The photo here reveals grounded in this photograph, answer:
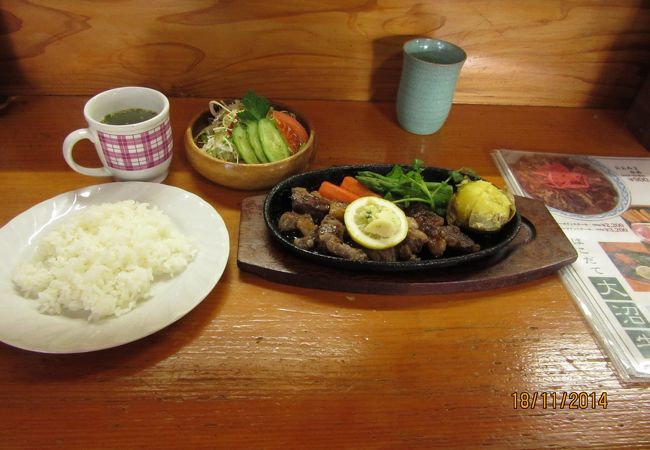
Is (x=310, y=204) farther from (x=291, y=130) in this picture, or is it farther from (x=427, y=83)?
(x=427, y=83)

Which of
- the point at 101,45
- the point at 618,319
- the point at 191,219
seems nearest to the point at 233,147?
the point at 191,219

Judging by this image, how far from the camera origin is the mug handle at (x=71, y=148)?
1.19 meters

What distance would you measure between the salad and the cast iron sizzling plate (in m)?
Answer: 0.12

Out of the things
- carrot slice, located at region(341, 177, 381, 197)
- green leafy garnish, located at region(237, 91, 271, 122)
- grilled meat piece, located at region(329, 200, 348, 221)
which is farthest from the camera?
green leafy garnish, located at region(237, 91, 271, 122)

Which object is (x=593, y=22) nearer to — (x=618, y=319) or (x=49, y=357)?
(x=618, y=319)

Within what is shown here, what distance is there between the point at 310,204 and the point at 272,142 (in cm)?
27

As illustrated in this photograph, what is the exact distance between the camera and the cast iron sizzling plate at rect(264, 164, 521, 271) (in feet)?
3.42

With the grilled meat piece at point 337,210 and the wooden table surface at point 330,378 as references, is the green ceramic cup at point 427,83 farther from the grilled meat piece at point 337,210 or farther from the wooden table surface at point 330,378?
the wooden table surface at point 330,378

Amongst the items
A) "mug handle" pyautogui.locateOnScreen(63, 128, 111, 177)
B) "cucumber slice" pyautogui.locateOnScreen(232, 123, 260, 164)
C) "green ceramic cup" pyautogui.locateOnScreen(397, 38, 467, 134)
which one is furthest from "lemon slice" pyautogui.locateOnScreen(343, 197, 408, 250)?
"mug handle" pyautogui.locateOnScreen(63, 128, 111, 177)

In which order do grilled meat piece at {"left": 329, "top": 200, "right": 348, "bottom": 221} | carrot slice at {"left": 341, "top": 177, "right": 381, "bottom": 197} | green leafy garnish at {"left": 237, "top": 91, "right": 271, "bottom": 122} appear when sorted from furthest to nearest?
green leafy garnish at {"left": 237, "top": 91, "right": 271, "bottom": 122} → carrot slice at {"left": 341, "top": 177, "right": 381, "bottom": 197} → grilled meat piece at {"left": 329, "top": 200, "right": 348, "bottom": 221}

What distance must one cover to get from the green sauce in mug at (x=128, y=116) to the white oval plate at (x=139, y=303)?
0.17m

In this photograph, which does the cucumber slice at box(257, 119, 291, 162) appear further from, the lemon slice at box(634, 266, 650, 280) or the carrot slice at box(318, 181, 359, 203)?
the lemon slice at box(634, 266, 650, 280)

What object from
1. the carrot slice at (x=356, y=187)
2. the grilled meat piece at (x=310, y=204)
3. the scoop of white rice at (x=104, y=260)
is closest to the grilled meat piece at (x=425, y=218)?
the carrot slice at (x=356, y=187)
